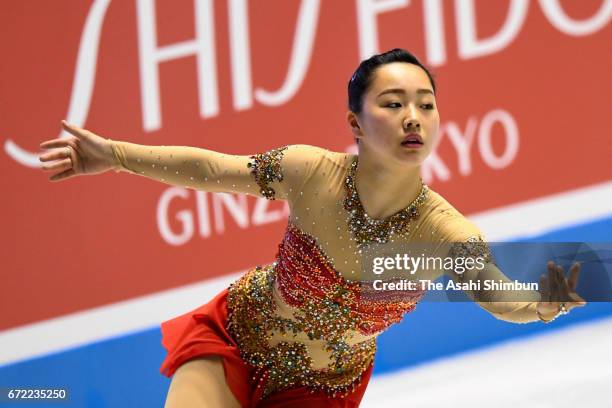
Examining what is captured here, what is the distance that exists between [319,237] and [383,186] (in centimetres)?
21

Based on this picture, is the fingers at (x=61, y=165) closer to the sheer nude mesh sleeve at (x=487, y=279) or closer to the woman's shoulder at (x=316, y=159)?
the woman's shoulder at (x=316, y=159)

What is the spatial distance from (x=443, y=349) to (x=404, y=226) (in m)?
1.91

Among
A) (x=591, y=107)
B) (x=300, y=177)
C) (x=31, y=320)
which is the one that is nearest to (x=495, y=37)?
(x=591, y=107)

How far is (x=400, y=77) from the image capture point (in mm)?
2205

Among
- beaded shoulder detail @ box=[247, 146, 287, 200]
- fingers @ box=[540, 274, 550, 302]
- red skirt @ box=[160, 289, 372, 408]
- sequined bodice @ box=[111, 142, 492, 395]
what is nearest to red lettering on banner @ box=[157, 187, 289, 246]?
red skirt @ box=[160, 289, 372, 408]

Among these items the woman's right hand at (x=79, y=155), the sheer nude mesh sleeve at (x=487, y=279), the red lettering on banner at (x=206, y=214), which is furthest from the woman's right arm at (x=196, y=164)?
the red lettering on banner at (x=206, y=214)

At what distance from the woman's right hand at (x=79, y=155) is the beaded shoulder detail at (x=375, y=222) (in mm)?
662

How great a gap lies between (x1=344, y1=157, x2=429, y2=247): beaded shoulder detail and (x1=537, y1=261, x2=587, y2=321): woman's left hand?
0.44 meters

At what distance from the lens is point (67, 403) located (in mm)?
3854

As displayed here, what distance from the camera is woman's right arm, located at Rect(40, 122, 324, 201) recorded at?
237cm

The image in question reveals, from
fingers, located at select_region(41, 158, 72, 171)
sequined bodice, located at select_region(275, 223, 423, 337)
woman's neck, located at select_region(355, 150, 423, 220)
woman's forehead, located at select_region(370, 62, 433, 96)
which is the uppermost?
woman's forehead, located at select_region(370, 62, 433, 96)

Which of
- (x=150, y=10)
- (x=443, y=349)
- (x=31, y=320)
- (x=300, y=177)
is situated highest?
(x=150, y=10)

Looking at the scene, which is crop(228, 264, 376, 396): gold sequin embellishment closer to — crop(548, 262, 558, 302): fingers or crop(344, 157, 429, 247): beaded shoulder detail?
crop(344, 157, 429, 247): beaded shoulder detail

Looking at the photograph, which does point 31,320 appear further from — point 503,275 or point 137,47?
point 503,275
